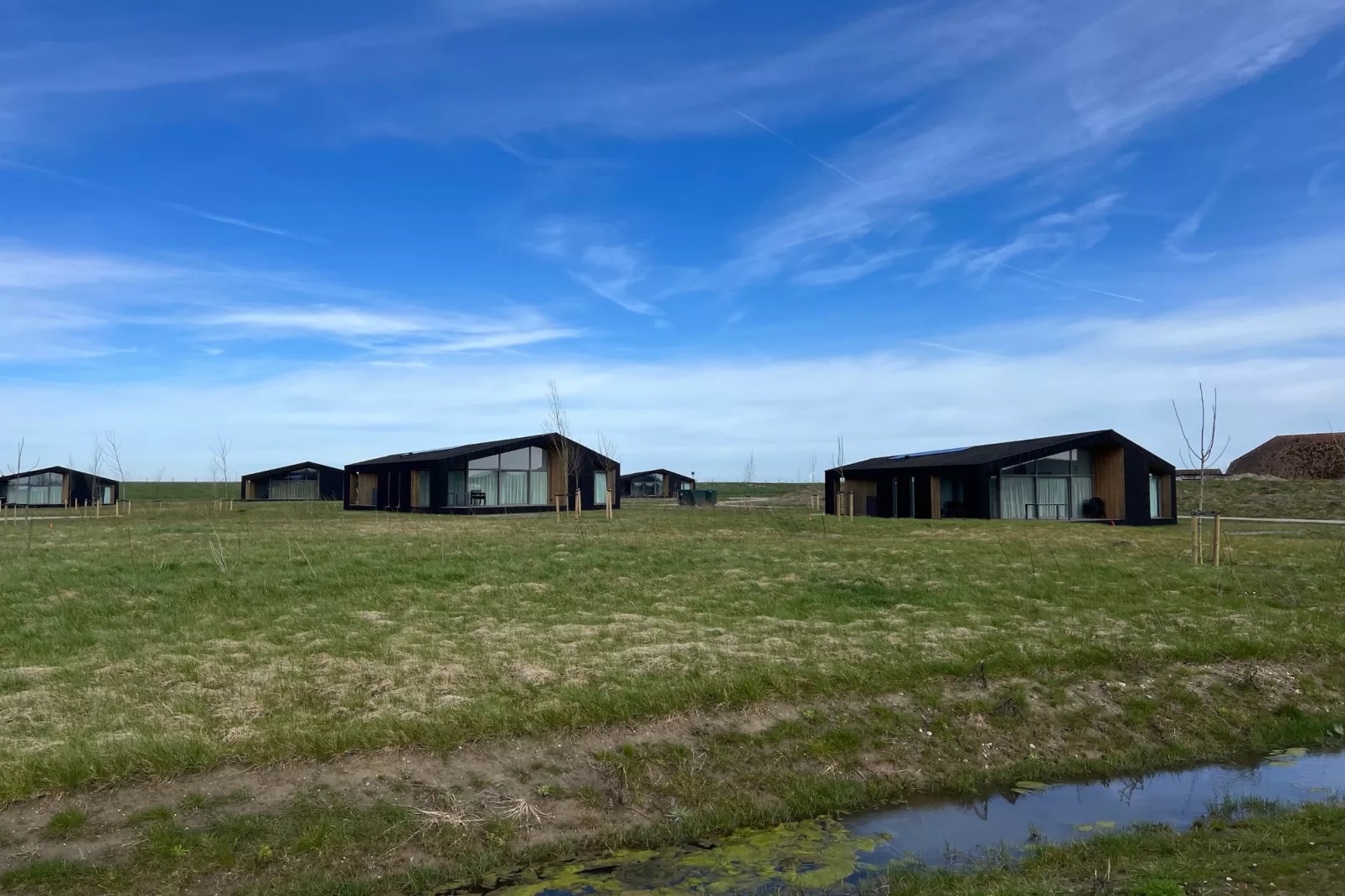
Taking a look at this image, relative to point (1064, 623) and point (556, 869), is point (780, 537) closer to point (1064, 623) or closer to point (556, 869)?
point (1064, 623)

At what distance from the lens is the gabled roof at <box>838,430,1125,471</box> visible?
36.2m

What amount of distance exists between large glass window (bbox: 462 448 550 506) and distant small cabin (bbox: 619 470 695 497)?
33.3 metres

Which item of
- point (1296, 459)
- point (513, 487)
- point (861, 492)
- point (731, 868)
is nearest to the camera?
point (731, 868)

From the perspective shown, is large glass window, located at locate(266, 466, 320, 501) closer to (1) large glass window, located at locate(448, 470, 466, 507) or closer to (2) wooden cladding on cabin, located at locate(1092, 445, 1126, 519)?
(1) large glass window, located at locate(448, 470, 466, 507)


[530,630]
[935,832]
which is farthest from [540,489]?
[935,832]

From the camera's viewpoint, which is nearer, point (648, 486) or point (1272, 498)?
point (1272, 498)

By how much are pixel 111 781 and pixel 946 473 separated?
113 feet

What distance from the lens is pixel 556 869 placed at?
660 cm

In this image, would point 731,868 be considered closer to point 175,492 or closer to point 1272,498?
point 1272,498

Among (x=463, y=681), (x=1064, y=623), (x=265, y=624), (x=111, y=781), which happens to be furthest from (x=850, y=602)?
(x=111, y=781)

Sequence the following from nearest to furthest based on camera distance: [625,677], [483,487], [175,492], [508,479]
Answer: [625,677]
[483,487]
[508,479]
[175,492]

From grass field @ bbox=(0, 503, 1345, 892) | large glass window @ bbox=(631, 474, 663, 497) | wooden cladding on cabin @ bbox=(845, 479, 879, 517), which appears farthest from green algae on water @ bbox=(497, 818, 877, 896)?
large glass window @ bbox=(631, 474, 663, 497)

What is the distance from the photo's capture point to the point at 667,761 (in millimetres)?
8219

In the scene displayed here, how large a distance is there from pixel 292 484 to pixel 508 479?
36.6m
